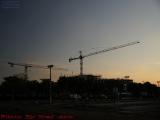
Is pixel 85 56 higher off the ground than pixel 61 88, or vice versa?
pixel 85 56

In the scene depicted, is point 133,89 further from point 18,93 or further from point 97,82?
point 18,93

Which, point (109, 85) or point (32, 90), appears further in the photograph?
point (109, 85)

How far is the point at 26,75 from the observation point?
133125mm

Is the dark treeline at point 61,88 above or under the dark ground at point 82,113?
above

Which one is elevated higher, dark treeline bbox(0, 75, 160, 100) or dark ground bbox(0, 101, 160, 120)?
dark treeline bbox(0, 75, 160, 100)

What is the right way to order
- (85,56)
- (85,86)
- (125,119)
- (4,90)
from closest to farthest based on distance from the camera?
(125,119) → (85,56) → (4,90) → (85,86)

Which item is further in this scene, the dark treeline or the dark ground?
the dark treeline

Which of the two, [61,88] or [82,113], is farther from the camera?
[61,88]

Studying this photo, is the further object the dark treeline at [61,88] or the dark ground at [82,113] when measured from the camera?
the dark treeline at [61,88]

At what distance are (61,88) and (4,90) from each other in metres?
24.1

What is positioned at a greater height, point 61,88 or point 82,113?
point 61,88

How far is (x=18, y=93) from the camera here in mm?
129250

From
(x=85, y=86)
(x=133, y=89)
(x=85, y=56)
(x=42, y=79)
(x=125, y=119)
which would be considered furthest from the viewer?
(x=133, y=89)

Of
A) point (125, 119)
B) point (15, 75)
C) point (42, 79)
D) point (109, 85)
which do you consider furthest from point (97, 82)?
point (125, 119)
